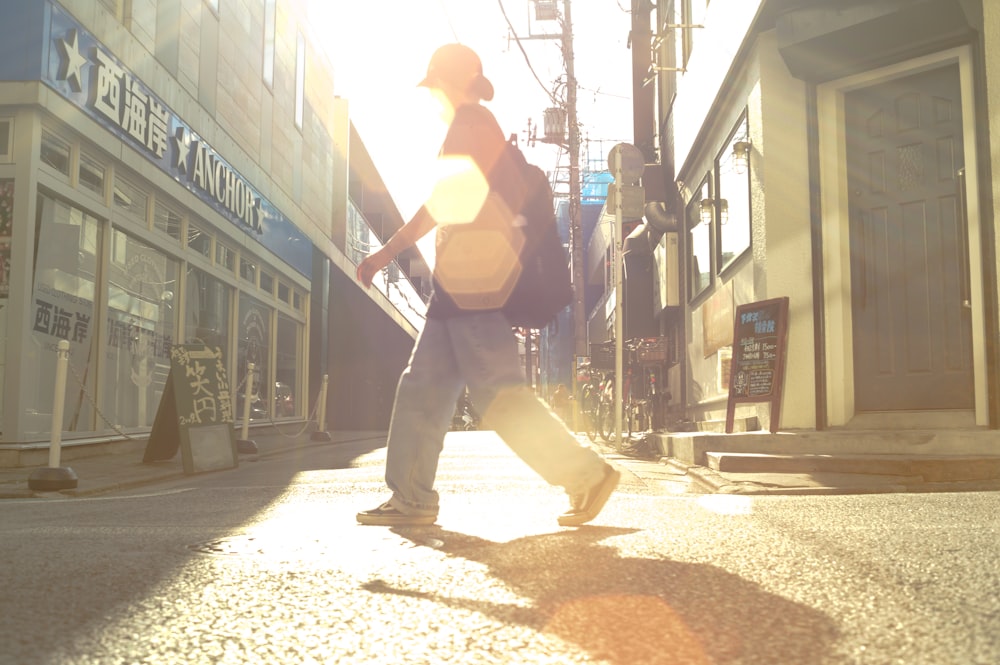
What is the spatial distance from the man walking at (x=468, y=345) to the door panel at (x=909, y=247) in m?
4.67

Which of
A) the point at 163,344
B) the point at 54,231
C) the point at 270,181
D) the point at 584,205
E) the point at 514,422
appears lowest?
the point at 514,422

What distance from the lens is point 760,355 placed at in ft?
27.4

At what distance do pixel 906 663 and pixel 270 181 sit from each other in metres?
16.7

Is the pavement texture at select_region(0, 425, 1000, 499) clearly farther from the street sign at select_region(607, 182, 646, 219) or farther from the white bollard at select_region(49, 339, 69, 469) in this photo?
the street sign at select_region(607, 182, 646, 219)

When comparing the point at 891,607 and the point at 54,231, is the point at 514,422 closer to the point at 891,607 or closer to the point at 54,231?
the point at 891,607

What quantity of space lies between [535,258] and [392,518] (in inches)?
44.9

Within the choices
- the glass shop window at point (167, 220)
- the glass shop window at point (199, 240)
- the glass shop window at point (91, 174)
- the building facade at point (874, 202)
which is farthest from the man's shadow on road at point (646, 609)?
the glass shop window at point (199, 240)

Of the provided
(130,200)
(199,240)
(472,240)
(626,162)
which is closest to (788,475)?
(472,240)

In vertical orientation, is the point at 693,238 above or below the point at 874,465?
above

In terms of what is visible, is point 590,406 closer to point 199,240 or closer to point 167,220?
point 199,240

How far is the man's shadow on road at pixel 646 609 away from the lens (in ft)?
5.89

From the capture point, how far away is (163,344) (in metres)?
12.0

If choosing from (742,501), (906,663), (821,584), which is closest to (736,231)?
(742,501)

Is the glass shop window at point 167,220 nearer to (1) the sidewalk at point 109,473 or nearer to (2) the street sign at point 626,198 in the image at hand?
(1) the sidewalk at point 109,473
